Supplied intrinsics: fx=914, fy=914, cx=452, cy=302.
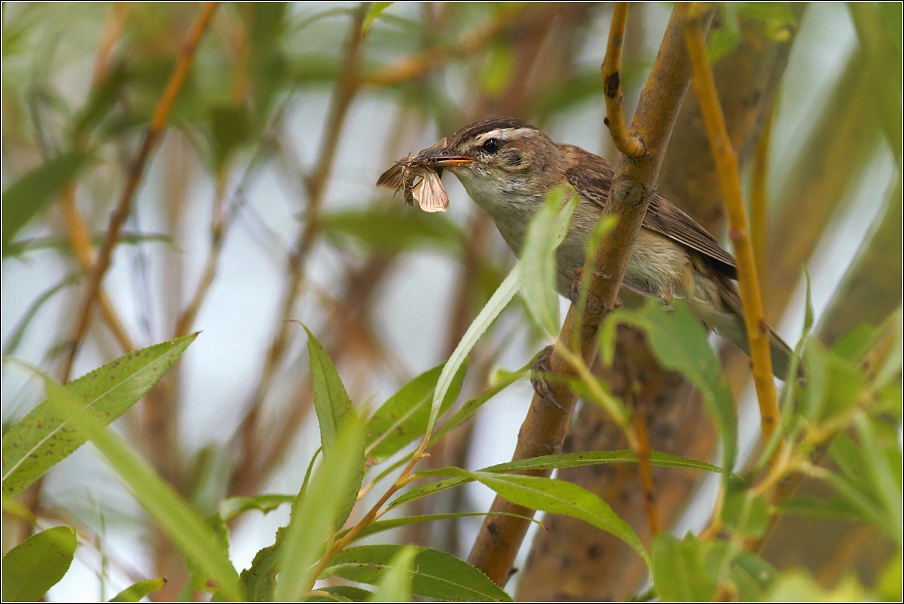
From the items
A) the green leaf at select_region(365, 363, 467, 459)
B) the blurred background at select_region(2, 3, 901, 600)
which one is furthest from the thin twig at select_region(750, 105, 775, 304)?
the green leaf at select_region(365, 363, 467, 459)

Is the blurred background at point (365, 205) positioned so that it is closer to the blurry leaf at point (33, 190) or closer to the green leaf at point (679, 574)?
the blurry leaf at point (33, 190)

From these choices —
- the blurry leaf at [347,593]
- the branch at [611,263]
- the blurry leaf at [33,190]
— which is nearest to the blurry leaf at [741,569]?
the branch at [611,263]

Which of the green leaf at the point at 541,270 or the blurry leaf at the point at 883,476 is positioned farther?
the green leaf at the point at 541,270

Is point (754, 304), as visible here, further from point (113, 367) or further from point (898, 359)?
point (113, 367)

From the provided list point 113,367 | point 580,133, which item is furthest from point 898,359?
point 580,133

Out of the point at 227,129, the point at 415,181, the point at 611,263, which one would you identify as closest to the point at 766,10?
the point at 611,263
